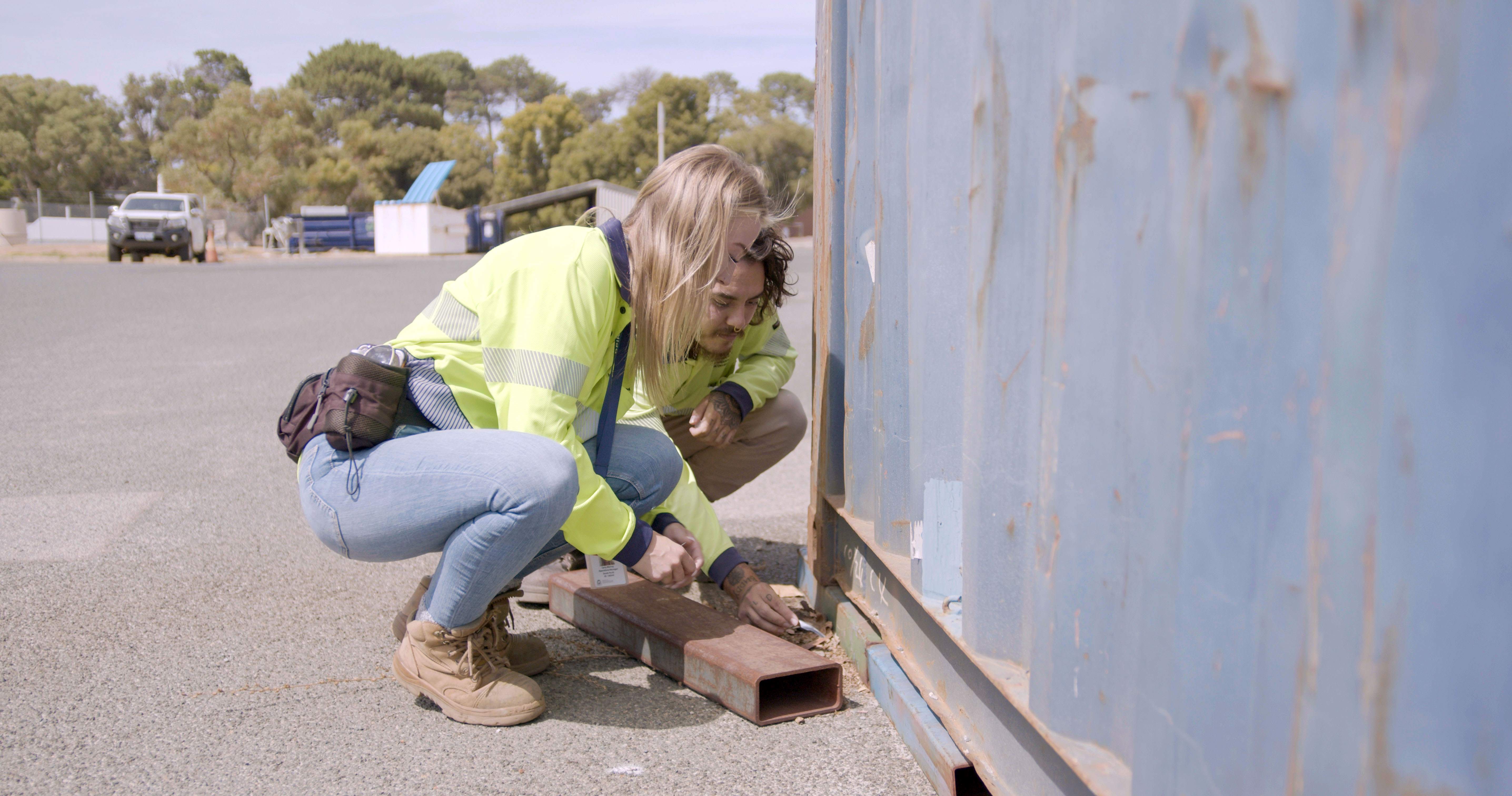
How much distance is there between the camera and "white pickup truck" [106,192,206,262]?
78.3 feet

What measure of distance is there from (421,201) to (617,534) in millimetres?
38057

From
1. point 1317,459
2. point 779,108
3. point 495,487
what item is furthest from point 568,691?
point 779,108

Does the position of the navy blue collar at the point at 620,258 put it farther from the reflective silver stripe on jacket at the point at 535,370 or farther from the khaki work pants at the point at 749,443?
the khaki work pants at the point at 749,443

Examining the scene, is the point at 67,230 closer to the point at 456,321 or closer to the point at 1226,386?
the point at 456,321

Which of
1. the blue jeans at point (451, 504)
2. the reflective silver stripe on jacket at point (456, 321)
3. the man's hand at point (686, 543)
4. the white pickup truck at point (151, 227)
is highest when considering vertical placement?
the white pickup truck at point (151, 227)

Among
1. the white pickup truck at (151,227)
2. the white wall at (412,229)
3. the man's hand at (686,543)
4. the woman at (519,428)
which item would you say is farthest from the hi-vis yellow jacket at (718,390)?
the white wall at (412,229)

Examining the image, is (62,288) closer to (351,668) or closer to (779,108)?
(351,668)

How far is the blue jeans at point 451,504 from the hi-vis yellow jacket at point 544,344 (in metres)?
0.07

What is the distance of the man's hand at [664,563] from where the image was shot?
2.37 m

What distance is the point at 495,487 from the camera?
218 centimetres

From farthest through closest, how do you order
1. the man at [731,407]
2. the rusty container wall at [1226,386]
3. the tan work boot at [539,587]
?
the tan work boot at [539,587] → the man at [731,407] → the rusty container wall at [1226,386]

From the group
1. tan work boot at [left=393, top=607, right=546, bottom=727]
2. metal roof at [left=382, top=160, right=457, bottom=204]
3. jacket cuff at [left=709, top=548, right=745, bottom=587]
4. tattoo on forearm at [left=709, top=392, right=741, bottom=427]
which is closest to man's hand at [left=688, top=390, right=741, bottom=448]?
tattoo on forearm at [left=709, top=392, right=741, bottom=427]

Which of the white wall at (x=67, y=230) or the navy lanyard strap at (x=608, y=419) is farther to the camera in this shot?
the white wall at (x=67, y=230)

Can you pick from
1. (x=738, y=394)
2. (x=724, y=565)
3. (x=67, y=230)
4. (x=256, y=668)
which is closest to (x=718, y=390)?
(x=738, y=394)
